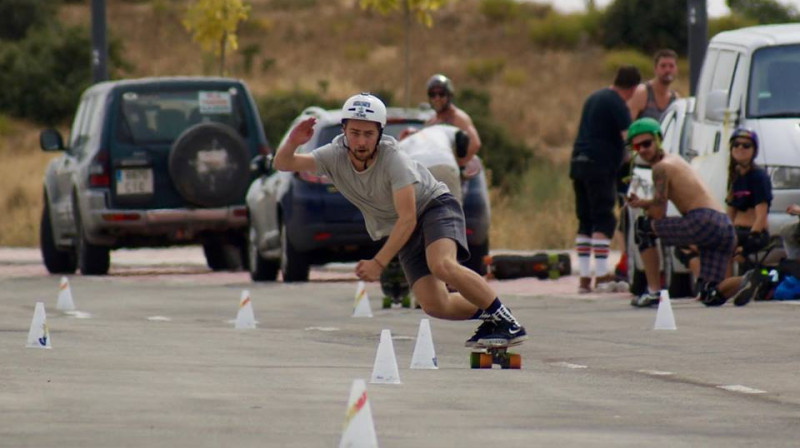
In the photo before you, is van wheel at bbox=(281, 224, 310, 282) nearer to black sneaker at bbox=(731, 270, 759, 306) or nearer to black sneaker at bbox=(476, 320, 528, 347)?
black sneaker at bbox=(731, 270, 759, 306)

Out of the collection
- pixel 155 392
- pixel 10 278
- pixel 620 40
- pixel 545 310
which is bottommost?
pixel 620 40

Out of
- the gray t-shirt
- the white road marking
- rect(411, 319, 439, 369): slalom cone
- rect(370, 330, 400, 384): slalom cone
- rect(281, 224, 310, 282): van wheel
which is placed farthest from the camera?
rect(281, 224, 310, 282): van wheel

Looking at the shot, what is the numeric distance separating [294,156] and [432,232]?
862mm

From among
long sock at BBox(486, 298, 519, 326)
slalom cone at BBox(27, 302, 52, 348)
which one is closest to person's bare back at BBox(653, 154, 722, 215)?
long sock at BBox(486, 298, 519, 326)

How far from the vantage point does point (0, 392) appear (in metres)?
10.1

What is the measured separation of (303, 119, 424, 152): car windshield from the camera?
64.5 feet

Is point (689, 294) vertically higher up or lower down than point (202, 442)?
lower down

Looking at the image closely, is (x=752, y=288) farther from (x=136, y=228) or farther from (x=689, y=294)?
(x=136, y=228)

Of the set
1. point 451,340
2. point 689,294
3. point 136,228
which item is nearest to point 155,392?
point 451,340

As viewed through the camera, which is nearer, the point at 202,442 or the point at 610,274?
the point at 202,442

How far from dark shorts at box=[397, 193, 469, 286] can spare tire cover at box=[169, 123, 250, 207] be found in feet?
32.1

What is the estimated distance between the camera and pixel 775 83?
1730cm

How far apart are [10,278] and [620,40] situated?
54.6 metres

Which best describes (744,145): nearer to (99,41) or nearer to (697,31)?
(697,31)
